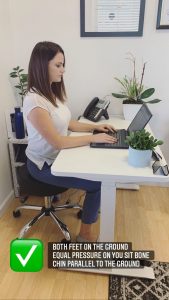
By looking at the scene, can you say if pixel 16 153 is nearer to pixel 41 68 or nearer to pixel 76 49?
pixel 41 68

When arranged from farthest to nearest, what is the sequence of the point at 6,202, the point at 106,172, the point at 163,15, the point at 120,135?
1. the point at 6,202
2. the point at 163,15
3. the point at 120,135
4. the point at 106,172

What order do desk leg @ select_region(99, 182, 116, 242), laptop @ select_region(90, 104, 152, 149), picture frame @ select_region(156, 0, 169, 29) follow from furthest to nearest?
picture frame @ select_region(156, 0, 169, 29), laptop @ select_region(90, 104, 152, 149), desk leg @ select_region(99, 182, 116, 242)

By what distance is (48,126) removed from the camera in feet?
4.70

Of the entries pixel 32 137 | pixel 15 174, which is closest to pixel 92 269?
pixel 32 137

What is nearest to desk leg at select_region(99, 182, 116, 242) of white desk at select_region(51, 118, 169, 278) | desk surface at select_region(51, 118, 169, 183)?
white desk at select_region(51, 118, 169, 278)

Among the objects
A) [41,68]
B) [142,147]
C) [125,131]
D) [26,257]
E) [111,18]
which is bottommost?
[26,257]

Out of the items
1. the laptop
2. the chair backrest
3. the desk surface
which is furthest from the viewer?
the chair backrest

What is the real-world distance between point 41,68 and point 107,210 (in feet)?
2.96

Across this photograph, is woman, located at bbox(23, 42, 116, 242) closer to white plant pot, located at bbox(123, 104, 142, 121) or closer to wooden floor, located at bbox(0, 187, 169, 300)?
wooden floor, located at bbox(0, 187, 169, 300)

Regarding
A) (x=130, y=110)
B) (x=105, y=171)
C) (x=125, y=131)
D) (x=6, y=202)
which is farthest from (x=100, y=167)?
(x=6, y=202)

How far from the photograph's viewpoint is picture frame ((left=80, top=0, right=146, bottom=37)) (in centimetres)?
204

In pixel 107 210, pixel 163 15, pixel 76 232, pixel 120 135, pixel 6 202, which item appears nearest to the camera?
pixel 107 210

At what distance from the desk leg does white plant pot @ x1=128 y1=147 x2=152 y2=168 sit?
0.61 ft

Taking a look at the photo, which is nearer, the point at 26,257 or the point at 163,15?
the point at 26,257
